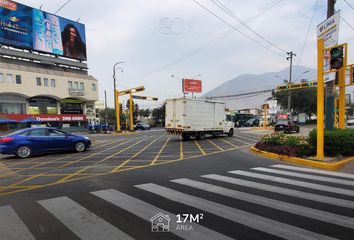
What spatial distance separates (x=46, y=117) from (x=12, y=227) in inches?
1872

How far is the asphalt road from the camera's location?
403 cm

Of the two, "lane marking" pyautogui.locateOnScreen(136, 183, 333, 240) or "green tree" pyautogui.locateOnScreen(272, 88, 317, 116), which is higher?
"green tree" pyautogui.locateOnScreen(272, 88, 317, 116)

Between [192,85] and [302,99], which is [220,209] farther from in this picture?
[302,99]

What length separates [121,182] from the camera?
710 centimetres

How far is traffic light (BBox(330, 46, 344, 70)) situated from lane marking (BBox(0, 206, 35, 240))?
33.5ft

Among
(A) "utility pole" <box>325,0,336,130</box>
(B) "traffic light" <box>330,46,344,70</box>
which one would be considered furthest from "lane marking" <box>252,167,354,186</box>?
(A) "utility pole" <box>325,0,336,130</box>

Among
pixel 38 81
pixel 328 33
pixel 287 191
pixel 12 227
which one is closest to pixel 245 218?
pixel 287 191

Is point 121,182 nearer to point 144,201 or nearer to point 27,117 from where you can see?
point 144,201

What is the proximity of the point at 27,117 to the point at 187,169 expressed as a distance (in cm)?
4430

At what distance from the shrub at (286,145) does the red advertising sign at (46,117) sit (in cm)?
4259

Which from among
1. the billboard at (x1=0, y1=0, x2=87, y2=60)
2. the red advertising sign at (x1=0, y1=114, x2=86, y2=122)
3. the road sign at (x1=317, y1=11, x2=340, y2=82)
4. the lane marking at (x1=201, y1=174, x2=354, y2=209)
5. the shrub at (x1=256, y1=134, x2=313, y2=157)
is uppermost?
the billboard at (x1=0, y1=0, x2=87, y2=60)

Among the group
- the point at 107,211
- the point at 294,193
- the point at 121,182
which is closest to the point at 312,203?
the point at 294,193

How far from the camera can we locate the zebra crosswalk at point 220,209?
13.0 feet

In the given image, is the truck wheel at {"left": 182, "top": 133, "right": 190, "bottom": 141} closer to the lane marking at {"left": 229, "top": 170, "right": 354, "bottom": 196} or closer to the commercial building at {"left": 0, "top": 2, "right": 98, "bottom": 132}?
the lane marking at {"left": 229, "top": 170, "right": 354, "bottom": 196}
